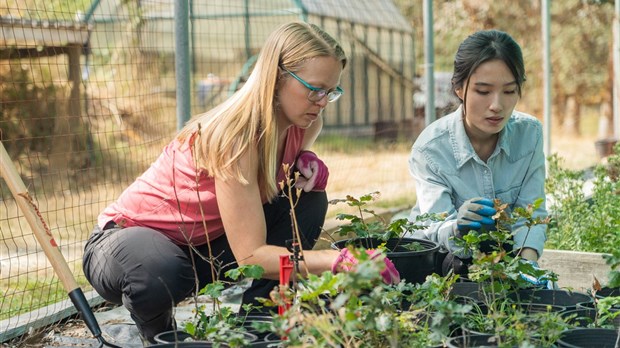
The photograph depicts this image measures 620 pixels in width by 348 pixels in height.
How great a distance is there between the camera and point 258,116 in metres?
2.57

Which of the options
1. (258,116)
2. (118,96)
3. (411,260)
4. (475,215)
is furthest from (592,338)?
(118,96)

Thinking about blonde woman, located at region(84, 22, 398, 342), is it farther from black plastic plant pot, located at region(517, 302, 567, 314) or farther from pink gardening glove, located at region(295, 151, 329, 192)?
black plastic plant pot, located at region(517, 302, 567, 314)

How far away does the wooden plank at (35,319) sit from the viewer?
327 cm

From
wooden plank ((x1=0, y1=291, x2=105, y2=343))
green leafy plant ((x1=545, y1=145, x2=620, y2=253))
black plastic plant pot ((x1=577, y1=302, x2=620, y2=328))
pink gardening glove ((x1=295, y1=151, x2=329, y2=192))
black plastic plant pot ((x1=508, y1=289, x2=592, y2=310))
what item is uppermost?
pink gardening glove ((x1=295, y1=151, x2=329, y2=192))

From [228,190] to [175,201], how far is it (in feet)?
1.21

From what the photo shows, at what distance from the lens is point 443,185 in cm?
322

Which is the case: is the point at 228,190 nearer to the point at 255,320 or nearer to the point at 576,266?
the point at 255,320

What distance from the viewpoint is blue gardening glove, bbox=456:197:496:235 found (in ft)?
8.79

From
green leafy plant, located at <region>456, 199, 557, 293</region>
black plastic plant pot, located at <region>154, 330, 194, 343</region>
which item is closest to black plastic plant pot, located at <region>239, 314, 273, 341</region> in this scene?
black plastic plant pot, located at <region>154, 330, 194, 343</region>

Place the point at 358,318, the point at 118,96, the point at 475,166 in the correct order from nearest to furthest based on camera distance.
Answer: the point at 358,318, the point at 475,166, the point at 118,96

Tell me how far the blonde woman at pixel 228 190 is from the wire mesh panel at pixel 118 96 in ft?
2.61

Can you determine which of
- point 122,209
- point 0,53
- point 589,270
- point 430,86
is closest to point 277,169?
point 122,209

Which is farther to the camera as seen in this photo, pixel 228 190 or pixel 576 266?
pixel 576 266

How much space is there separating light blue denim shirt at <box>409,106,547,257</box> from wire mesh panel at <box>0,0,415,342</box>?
1573mm
